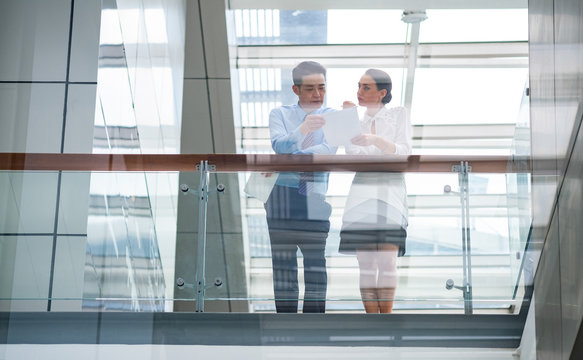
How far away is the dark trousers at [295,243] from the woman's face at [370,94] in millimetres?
612

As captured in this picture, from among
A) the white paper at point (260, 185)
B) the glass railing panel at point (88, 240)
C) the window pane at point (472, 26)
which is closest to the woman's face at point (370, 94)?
the white paper at point (260, 185)

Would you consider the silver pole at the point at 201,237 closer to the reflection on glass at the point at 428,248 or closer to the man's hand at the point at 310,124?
the reflection on glass at the point at 428,248

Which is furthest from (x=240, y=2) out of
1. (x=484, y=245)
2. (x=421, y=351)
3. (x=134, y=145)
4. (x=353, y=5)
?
(x=421, y=351)

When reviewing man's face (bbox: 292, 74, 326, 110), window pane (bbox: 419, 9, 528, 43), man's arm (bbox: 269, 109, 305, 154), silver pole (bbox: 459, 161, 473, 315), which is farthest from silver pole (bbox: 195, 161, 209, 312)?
window pane (bbox: 419, 9, 528, 43)

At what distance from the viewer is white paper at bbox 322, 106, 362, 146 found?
3.49m

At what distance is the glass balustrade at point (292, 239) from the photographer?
3.04 meters

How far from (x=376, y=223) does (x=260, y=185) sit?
1.53ft

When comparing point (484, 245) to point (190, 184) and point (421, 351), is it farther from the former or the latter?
point (190, 184)

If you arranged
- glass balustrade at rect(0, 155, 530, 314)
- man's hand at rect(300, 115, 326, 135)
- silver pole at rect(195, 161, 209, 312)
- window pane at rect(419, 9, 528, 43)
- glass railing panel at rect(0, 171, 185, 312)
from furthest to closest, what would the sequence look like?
window pane at rect(419, 9, 528, 43) → man's hand at rect(300, 115, 326, 135) → silver pole at rect(195, 161, 209, 312) → glass balustrade at rect(0, 155, 530, 314) → glass railing panel at rect(0, 171, 185, 312)

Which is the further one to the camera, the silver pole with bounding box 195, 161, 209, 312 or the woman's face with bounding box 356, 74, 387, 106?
the woman's face with bounding box 356, 74, 387, 106

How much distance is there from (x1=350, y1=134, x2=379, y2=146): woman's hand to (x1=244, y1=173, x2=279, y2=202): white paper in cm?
37

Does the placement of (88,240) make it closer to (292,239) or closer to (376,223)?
(292,239)

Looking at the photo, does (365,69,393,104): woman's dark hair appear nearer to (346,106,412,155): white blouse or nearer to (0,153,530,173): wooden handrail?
(346,106,412,155): white blouse

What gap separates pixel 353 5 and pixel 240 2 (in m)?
0.75
